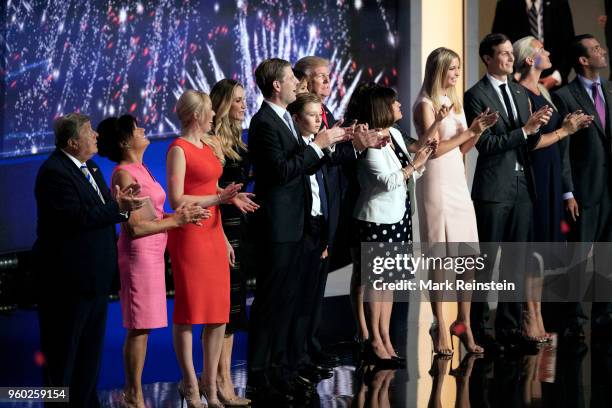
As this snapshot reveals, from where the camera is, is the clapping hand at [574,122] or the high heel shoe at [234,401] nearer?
the high heel shoe at [234,401]

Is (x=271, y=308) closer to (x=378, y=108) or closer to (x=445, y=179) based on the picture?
(x=378, y=108)

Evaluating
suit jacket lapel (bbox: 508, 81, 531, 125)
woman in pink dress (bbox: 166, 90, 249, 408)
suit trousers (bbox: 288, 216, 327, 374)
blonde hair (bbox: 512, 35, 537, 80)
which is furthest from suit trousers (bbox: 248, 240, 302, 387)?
blonde hair (bbox: 512, 35, 537, 80)

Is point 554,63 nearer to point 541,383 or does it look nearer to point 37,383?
point 541,383

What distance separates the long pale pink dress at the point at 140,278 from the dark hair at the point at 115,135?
0.27ft

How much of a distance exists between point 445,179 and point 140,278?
6.90 feet

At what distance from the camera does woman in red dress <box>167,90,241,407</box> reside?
4.41 metres

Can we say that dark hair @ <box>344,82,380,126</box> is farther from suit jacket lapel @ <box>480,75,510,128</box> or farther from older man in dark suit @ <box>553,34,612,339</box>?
older man in dark suit @ <box>553,34,612,339</box>

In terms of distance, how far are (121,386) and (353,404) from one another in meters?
1.05

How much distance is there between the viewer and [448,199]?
5.87 m

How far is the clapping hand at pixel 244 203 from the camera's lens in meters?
4.45

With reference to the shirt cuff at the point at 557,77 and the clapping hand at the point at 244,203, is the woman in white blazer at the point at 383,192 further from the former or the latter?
the shirt cuff at the point at 557,77

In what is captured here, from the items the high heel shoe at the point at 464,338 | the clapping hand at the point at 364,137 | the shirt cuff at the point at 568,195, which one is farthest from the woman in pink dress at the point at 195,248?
the shirt cuff at the point at 568,195

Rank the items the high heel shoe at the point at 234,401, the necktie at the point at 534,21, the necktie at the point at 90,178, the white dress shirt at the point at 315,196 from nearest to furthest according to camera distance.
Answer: the necktie at the point at 90,178
the high heel shoe at the point at 234,401
the white dress shirt at the point at 315,196
the necktie at the point at 534,21

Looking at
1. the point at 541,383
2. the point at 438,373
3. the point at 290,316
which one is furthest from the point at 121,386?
the point at 541,383
